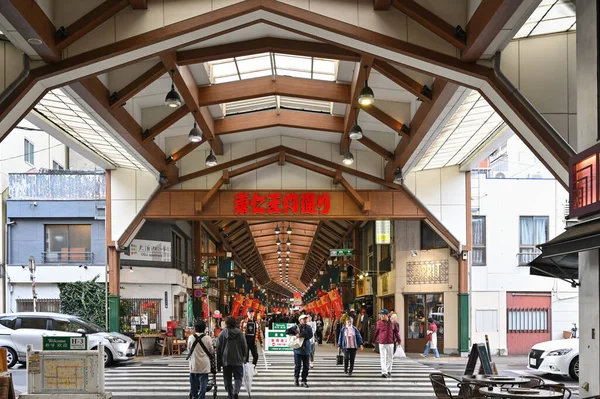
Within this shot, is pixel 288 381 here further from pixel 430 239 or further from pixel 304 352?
pixel 430 239

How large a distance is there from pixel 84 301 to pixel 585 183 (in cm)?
2372

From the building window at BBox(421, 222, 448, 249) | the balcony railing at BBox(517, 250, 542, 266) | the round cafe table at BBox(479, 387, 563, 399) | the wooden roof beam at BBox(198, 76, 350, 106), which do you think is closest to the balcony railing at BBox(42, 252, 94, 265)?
the building window at BBox(421, 222, 448, 249)

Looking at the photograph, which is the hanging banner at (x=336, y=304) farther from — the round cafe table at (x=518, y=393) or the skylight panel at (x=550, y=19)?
the round cafe table at (x=518, y=393)

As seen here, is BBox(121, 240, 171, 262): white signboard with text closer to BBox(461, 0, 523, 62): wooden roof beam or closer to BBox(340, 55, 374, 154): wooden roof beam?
BBox(340, 55, 374, 154): wooden roof beam

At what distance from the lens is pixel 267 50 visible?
16141 millimetres

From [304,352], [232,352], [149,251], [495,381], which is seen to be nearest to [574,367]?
[304,352]

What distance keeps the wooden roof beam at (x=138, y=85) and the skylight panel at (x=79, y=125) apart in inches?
33.7

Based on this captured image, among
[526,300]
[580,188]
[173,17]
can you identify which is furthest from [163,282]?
[580,188]

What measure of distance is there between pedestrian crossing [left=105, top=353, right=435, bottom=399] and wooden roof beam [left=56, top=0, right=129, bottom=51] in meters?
7.60

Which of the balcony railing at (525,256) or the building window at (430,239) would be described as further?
the balcony railing at (525,256)

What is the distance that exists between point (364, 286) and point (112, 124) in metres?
24.3

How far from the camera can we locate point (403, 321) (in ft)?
100

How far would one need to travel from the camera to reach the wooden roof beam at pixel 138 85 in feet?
55.0

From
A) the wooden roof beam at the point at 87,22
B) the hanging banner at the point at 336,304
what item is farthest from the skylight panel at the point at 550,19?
the hanging banner at the point at 336,304
